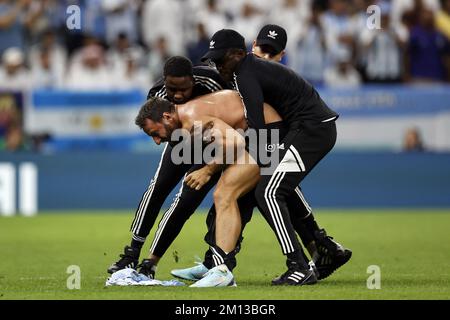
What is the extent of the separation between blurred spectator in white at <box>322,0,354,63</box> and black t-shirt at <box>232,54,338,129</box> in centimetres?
999

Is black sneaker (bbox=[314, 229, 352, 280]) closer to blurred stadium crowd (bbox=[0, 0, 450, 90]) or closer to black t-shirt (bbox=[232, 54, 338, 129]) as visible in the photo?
black t-shirt (bbox=[232, 54, 338, 129])

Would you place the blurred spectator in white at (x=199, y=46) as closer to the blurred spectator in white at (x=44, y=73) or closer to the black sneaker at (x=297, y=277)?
the blurred spectator in white at (x=44, y=73)

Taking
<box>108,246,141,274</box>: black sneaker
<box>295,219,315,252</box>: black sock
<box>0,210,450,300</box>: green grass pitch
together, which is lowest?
<box>0,210,450,300</box>: green grass pitch

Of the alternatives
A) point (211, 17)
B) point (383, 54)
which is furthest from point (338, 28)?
point (211, 17)

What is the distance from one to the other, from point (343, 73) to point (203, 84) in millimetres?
9761

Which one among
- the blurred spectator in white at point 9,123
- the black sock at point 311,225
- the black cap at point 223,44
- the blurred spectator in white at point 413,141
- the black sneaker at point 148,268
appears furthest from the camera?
the blurred spectator in white at point 413,141

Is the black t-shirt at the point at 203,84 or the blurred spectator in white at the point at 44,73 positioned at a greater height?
the black t-shirt at the point at 203,84

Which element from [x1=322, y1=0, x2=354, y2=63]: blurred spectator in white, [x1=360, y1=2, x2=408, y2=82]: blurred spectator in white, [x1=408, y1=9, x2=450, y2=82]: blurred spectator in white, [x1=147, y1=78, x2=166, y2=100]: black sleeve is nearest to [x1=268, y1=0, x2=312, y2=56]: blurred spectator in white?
[x1=322, y1=0, x2=354, y2=63]: blurred spectator in white

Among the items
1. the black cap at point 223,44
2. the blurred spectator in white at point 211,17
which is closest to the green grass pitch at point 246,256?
the black cap at point 223,44

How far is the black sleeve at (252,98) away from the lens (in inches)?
347

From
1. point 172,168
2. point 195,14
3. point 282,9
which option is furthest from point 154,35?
point 172,168

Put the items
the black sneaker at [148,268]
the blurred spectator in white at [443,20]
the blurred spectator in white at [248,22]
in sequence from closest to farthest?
1. the black sneaker at [148,268]
2. the blurred spectator in white at [248,22]
3. the blurred spectator in white at [443,20]

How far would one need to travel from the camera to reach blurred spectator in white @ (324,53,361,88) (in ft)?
62.7

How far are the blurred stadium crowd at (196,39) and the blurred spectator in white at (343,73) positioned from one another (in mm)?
18
